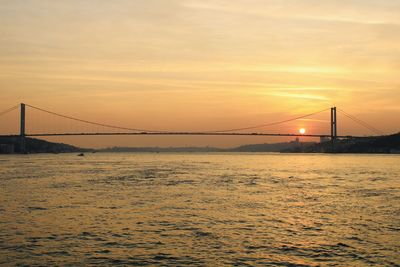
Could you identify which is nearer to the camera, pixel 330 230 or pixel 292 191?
pixel 330 230

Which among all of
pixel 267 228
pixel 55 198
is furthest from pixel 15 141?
pixel 267 228

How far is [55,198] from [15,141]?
191 m

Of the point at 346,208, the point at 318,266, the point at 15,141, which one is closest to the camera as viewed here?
the point at 318,266

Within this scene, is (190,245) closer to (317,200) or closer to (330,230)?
(330,230)

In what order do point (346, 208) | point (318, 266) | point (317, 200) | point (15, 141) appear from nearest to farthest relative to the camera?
1. point (318, 266)
2. point (346, 208)
3. point (317, 200)
4. point (15, 141)

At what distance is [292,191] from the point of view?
2911cm

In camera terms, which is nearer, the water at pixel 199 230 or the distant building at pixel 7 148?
the water at pixel 199 230

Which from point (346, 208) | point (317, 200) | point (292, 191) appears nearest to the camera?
point (346, 208)

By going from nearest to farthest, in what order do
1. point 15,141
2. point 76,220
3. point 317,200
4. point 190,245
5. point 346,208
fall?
point 190,245
point 76,220
point 346,208
point 317,200
point 15,141

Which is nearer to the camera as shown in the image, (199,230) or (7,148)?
(199,230)

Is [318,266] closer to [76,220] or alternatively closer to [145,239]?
[145,239]

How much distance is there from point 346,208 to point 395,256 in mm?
9210

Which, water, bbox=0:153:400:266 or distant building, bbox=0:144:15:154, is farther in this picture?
distant building, bbox=0:144:15:154

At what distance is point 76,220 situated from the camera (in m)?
17.0
